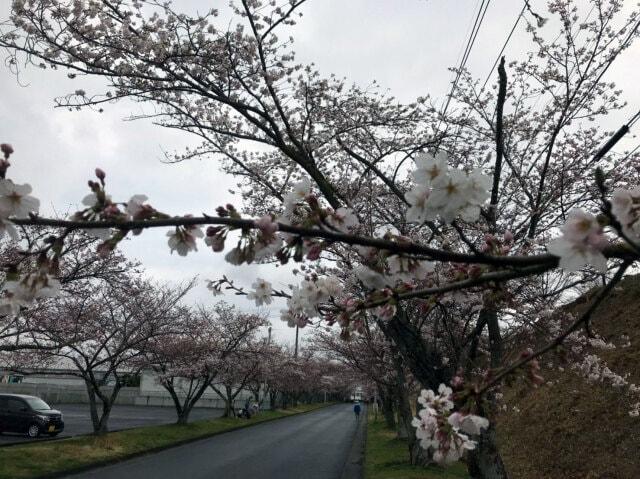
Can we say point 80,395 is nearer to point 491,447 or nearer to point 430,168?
point 491,447

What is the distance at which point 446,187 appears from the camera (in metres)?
1.83

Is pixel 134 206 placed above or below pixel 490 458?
above

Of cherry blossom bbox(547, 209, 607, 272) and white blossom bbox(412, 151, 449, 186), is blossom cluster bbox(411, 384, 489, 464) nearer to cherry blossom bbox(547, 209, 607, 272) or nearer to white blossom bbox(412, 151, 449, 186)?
cherry blossom bbox(547, 209, 607, 272)

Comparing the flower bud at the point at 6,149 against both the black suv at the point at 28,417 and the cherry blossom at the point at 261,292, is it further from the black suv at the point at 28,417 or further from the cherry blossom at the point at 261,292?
the black suv at the point at 28,417

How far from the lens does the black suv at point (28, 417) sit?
55.8ft

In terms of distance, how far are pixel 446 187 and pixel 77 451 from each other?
46.8 feet

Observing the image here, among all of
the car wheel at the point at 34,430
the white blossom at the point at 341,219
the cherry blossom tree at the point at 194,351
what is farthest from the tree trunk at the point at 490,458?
the car wheel at the point at 34,430

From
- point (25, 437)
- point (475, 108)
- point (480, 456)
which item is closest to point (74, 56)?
point (475, 108)

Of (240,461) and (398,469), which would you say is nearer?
(398,469)

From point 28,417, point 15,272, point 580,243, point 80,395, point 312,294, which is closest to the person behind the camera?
point 580,243

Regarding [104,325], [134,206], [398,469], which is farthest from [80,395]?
[134,206]

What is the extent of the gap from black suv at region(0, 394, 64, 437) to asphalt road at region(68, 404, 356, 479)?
14.2 feet

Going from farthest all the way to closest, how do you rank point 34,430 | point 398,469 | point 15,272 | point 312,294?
point 34,430 < point 398,469 < point 312,294 < point 15,272

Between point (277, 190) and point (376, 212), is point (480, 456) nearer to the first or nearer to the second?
point (376, 212)
